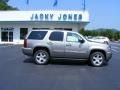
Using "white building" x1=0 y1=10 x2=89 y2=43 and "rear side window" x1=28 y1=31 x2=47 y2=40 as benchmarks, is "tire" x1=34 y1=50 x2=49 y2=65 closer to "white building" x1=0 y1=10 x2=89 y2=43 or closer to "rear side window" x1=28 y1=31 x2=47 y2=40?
"rear side window" x1=28 y1=31 x2=47 y2=40

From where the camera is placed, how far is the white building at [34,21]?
1844 inches

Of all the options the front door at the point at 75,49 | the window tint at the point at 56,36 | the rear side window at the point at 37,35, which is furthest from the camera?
the rear side window at the point at 37,35

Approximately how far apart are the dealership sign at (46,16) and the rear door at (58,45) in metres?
30.3

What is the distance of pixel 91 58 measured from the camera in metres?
16.3

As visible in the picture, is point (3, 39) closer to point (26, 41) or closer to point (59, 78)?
point (26, 41)

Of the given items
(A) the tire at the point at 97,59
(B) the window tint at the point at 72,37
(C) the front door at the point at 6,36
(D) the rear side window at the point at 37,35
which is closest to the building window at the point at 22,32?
(C) the front door at the point at 6,36

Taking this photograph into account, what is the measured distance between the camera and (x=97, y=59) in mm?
16359

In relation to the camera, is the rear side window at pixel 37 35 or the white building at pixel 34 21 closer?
the rear side window at pixel 37 35

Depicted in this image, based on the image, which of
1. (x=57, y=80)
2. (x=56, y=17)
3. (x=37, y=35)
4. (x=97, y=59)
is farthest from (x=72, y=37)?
(x=56, y=17)

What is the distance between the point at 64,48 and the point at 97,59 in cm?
176

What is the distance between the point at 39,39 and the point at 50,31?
70 cm

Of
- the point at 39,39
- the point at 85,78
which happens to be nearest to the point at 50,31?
the point at 39,39

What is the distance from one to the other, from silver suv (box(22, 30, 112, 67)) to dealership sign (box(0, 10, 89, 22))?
30292 millimetres

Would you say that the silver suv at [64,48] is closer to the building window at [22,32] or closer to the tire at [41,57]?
the tire at [41,57]
